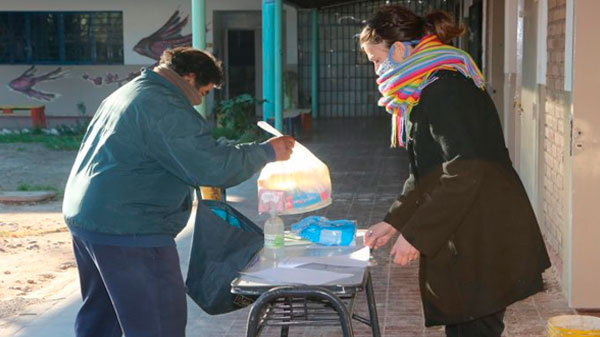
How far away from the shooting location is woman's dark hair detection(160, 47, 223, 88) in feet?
13.1

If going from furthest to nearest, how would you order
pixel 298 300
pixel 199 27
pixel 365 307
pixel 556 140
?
pixel 199 27, pixel 556 140, pixel 365 307, pixel 298 300

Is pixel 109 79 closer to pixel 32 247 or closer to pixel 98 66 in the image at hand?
pixel 98 66

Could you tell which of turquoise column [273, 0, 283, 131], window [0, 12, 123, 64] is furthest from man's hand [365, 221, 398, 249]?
window [0, 12, 123, 64]

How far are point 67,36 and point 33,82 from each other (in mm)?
1398

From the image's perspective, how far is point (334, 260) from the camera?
3725 mm

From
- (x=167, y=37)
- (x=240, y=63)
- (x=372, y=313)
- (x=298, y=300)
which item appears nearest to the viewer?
(x=298, y=300)

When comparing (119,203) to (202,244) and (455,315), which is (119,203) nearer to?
(202,244)

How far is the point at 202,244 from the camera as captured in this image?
386 centimetres

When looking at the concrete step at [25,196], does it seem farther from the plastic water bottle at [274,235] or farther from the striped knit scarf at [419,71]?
the striped knit scarf at [419,71]

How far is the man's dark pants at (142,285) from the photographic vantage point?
3.86 meters

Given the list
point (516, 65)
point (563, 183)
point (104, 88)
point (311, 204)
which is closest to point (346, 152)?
point (516, 65)

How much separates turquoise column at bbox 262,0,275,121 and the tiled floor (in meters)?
1.12

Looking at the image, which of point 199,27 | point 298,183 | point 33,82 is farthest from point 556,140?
point 33,82

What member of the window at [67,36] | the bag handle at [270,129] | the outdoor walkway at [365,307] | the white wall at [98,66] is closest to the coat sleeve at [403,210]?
the bag handle at [270,129]
